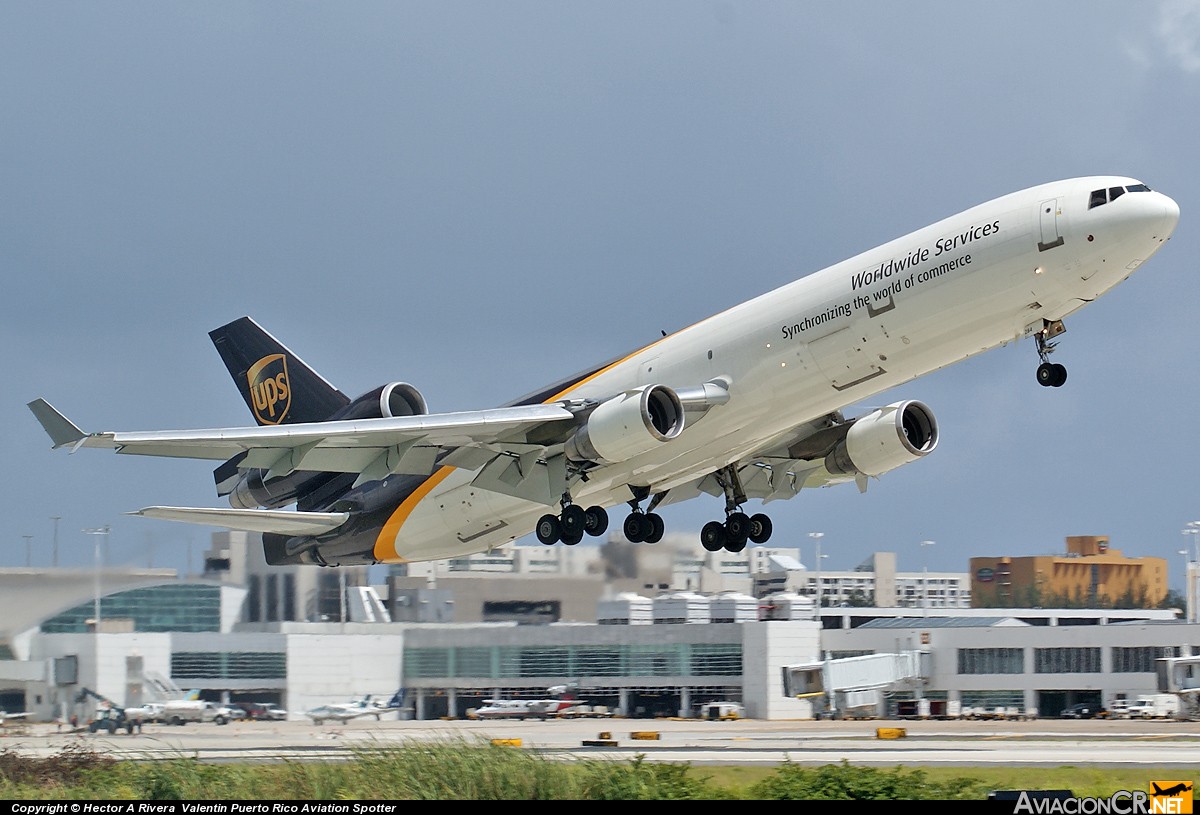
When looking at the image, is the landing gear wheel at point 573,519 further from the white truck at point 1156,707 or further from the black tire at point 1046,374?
the white truck at point 1156,707

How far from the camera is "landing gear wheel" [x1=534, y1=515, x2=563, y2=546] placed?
33.1 meters

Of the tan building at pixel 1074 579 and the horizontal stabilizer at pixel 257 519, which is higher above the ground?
the horizontal stabilizer at pixel 257 519

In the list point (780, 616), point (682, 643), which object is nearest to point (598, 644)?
point (682, 643)

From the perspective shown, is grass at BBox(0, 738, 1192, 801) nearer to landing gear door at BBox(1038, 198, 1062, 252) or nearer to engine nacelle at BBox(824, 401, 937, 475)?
engine nacelle at BBox(824, 401, 937, 475)

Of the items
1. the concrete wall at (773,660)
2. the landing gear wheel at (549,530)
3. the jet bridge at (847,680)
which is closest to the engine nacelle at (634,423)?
the landing gear wheel at (549,530)

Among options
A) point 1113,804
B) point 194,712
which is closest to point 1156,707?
point 194,712

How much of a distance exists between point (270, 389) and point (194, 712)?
18364 mm

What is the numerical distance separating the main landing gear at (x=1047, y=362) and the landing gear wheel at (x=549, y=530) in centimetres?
1103

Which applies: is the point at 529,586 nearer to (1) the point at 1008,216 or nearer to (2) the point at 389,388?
(2) the point at 389,388

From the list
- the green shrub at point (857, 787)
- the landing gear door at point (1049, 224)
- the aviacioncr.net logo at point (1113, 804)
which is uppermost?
the landing gear door at point (1049, 224)

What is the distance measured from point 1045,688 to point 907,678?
22.4 ft

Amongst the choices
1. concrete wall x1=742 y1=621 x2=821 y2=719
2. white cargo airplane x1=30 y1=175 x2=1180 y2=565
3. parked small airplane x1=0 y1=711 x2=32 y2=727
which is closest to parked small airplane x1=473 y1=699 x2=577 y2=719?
concrete wall x1=742 y1=621 x2=821 y2=719

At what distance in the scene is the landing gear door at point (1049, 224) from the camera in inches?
1027

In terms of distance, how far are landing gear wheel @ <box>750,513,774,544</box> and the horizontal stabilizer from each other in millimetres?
9989
